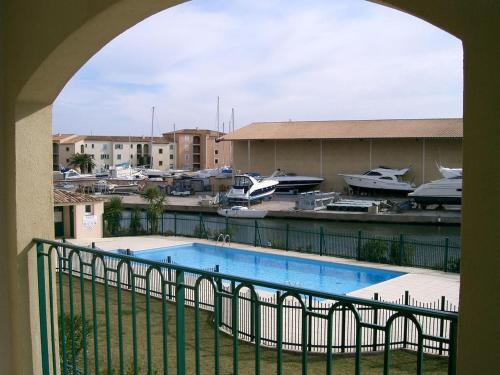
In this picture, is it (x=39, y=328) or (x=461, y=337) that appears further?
(x=39, y=328)

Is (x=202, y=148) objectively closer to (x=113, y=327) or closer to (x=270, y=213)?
(x=270, y=213)

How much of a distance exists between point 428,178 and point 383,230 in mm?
13038

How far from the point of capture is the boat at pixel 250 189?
3525 cm

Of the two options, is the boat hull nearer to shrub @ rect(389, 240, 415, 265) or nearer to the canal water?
Answer: the canal water

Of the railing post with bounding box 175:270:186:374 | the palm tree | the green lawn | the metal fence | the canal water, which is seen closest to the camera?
the railing post with bounding box 175:270:186:374

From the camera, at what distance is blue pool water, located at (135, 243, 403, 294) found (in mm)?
16328

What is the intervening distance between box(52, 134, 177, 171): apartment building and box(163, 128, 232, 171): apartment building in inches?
46.0

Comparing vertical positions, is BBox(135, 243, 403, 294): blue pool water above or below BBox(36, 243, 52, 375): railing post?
below

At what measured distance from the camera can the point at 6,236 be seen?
119 inches

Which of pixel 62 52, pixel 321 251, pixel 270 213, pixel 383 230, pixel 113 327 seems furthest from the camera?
pixel 270 213

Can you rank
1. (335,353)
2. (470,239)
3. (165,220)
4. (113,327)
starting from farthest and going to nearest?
(165,220) < (113,327) < (335,353) < (470,239)

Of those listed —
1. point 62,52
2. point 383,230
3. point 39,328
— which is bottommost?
point 383,230

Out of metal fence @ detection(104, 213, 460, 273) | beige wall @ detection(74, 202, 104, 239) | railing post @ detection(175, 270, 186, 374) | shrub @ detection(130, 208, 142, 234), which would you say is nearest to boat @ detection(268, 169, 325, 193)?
metal fence @ detection(104, 213, 460, 273)

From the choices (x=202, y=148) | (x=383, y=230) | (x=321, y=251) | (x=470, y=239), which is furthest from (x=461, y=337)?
(x=202, y=148)
